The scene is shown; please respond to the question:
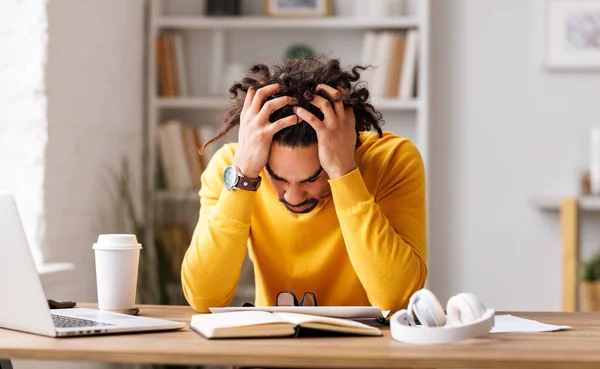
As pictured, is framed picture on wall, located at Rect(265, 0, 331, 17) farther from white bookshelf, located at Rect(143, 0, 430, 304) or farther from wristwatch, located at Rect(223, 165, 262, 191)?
wristwatch, located at Rect(223, 165, 262, 191)

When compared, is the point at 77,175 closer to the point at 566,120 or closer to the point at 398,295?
the point at 398,295

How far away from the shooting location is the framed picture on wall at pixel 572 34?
3607 millimetres

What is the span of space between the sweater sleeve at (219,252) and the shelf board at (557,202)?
2114mm

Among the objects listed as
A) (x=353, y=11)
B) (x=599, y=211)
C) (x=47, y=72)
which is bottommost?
(x=599, y=211)

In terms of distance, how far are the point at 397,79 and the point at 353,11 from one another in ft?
1.31

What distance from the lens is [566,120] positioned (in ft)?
11.9

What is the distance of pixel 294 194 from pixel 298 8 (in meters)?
2.19

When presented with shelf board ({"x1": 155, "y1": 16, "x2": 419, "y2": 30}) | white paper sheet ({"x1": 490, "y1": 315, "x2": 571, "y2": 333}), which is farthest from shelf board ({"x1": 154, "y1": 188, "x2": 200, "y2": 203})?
white paper sheet ({"x1": 490, "y1": 315, "x2": 571, "y2": 333})

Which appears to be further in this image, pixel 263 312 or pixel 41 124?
pixel 41 124

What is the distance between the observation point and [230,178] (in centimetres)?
162

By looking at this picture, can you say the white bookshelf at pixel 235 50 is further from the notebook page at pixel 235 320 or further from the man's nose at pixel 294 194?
the notebook page at pixel 235 320

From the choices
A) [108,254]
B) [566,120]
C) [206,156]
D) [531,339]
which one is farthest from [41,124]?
[566,120]

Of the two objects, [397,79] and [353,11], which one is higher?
[353,11]

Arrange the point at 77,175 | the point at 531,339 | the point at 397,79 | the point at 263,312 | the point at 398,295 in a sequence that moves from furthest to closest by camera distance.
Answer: the point at 397,79
the point at 77,175
the point at 398,295
the point at 263,312
the point at 531,339
